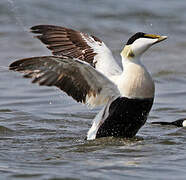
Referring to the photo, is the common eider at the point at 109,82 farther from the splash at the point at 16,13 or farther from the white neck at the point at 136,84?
the splash at the point at 16,13

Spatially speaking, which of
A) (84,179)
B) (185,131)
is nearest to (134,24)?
(185,131)

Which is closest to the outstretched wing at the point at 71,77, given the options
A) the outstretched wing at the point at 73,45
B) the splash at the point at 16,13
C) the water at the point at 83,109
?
the water at the point at 83,109

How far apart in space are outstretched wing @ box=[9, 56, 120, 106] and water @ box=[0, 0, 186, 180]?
56 centimetres

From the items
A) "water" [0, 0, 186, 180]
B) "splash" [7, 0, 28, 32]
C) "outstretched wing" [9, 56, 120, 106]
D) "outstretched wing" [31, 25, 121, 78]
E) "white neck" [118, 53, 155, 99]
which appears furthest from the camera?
"splash" [7, 0, 28, 32]

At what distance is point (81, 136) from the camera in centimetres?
825

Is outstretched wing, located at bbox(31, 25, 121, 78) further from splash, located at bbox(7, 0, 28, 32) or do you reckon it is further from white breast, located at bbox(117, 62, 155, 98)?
splash, located at bbox(7, 0, 28, 32)

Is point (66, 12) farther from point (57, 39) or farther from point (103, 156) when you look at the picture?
point (103, 156)

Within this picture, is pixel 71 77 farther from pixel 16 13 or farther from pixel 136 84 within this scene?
pixel 16 13

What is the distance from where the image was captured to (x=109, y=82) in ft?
24.0

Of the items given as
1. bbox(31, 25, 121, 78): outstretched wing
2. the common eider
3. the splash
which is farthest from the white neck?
the splash

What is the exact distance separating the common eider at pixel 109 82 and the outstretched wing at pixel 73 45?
315 mm

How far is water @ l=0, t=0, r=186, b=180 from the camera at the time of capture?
6.47 meters

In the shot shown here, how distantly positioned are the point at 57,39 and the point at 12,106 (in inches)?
69.8

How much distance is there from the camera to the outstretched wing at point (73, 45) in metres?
8.38
